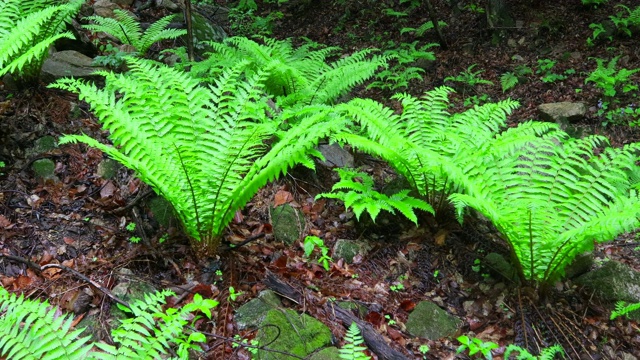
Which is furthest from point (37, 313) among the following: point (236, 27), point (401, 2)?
point (401, 2)

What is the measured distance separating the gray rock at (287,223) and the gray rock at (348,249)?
13.4 inches

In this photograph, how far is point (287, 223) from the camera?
12.9 ft

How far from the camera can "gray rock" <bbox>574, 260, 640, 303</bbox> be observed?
3.59 m

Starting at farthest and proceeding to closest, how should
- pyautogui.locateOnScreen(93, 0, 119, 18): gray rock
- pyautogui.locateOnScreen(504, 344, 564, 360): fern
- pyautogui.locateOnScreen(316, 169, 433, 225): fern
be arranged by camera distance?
pyautogui.locateOnScreen(93, 0, 119, 18): gray rock, pyautogui.locateOnScreen(316, 169, 433, 225): fern, pyautogui.locateOnScreen(504, 344, 564, 360): fern

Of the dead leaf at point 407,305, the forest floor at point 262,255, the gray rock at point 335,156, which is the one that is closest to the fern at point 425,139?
the forest floor at point 262,255

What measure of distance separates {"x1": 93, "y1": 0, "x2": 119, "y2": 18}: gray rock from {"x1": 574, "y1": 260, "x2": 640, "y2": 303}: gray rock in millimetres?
6912

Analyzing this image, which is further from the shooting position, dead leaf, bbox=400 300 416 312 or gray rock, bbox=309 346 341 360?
dead leaf, bbox=400 300 416 312

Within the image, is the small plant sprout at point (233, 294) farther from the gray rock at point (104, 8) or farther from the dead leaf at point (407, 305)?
the gray rock at point (104, 8)

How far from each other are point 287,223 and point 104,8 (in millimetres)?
5109

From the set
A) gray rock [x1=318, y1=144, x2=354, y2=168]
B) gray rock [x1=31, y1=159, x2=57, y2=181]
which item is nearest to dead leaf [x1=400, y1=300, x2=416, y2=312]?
gray rock [x1=318, y1=144, x2=354, y2=168]

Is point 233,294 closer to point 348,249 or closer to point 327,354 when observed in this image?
point 327,354

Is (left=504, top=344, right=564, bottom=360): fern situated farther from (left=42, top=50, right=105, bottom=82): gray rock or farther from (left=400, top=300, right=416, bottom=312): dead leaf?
(left=42, top=50, right=105, bottom=82): gray rock

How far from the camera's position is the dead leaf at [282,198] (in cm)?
406

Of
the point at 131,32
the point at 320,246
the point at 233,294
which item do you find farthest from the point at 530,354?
the point at 131,32
